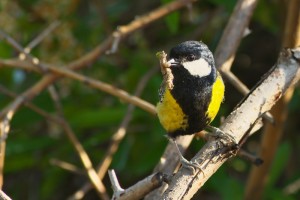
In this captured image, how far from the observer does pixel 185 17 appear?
122 inches

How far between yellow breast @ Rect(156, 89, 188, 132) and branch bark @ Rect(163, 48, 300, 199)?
0.62ft

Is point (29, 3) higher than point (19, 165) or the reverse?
higher

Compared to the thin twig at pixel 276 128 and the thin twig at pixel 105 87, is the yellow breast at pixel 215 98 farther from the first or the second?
the thin twig at pixel 276 128

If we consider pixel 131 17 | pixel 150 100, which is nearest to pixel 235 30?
pixel 150 100

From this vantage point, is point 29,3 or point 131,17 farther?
point 131,17

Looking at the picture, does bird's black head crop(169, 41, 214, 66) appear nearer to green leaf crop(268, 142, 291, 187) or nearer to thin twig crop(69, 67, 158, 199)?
thin twig crop(69, 67, 158, 199)

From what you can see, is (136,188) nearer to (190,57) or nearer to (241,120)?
(241,120)

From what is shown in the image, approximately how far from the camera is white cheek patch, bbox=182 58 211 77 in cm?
170

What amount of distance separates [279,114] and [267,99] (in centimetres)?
54

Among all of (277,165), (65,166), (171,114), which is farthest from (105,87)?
(277,165)

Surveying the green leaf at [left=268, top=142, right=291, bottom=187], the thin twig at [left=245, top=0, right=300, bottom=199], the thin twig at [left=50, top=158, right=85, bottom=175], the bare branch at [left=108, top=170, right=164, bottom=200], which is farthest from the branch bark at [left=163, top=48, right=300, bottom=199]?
the green leaf at [left=268, top=142, right=291, bottom=187]

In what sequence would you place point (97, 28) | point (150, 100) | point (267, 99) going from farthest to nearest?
point (97, 28)
point (150, 100)
point (267, 99)

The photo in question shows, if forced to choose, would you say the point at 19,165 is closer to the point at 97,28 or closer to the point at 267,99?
the point at 97,28

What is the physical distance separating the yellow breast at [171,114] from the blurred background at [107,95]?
51 cm
